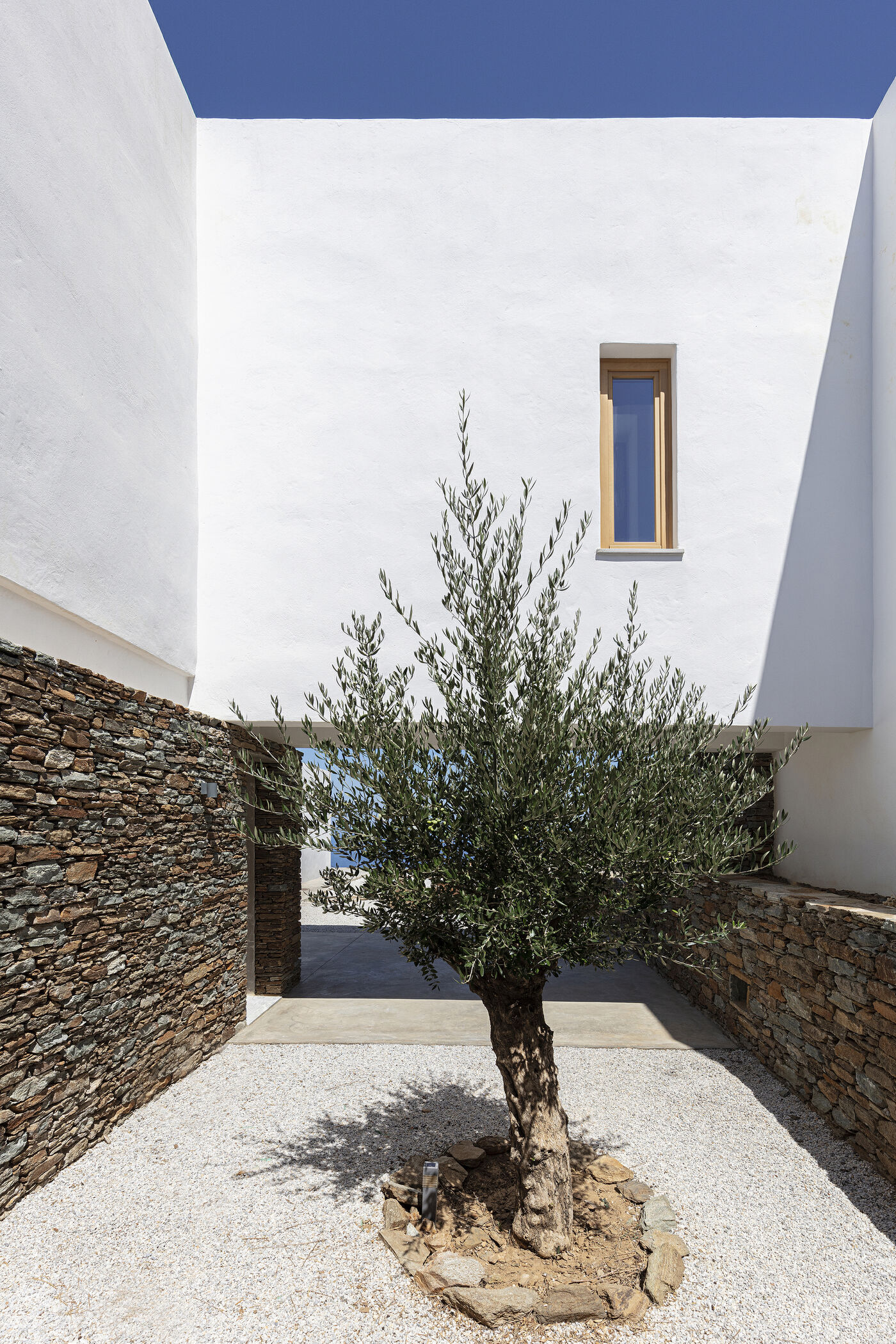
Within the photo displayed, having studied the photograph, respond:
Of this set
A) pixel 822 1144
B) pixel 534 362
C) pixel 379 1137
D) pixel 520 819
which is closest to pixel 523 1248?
pixel 379 1137

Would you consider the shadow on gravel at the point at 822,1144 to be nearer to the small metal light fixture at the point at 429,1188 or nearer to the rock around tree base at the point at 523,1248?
the rock around tree base at the point at 523,1248

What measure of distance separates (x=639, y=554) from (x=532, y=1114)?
15.6 feet

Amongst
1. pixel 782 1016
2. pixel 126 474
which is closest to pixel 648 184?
pixel 126 474

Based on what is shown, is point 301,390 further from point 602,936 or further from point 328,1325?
point 328,1325

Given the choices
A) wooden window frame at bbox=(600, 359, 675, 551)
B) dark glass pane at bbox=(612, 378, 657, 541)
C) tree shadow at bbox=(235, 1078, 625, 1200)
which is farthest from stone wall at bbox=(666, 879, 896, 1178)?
dark glass pane at bbox=(612, 378, 657, 541)

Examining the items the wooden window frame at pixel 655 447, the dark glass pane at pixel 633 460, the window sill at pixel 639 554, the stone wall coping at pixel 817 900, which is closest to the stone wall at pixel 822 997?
the stone wall coping at pixel 817 900

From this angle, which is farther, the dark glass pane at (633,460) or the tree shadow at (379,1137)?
the dark glass pane at (633,460)

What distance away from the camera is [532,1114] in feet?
14.1

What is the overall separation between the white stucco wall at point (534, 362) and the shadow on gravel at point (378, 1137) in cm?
346

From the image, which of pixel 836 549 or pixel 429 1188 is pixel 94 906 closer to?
pixel 429 1188

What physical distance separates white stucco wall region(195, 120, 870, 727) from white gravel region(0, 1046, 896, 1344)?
11.0 ft

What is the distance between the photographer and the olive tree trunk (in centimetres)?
419

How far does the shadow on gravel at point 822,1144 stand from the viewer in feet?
15.4

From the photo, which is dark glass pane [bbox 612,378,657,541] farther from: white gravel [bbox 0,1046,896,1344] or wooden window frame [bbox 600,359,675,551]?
white gravel [bbox 0,1046,896,1344]
